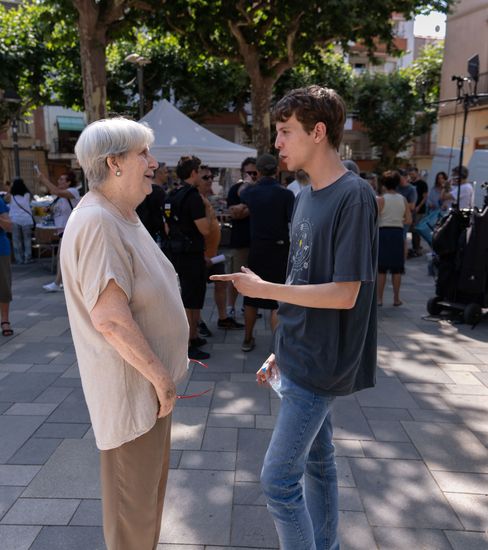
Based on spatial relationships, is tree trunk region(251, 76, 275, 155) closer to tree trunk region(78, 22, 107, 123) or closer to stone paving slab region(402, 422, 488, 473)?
tree trunk region(78, 22, 107, 123)

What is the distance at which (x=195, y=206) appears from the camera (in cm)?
470

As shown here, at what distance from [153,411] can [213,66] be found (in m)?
22.4

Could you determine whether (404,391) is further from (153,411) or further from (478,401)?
(153,411)

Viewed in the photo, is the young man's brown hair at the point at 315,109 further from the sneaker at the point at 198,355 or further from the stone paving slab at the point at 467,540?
the sneaker at the point at 198,355

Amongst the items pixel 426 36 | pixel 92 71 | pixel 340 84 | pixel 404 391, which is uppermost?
pixel 426 36

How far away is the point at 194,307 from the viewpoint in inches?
195

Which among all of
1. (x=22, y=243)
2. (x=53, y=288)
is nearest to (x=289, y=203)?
(x=53, y=288)

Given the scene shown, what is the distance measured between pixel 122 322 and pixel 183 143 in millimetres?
9144

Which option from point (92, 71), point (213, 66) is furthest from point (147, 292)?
point (213, 66)

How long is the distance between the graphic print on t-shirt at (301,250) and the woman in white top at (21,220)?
9335 mm

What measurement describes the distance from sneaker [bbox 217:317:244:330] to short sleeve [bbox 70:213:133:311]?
4.33m

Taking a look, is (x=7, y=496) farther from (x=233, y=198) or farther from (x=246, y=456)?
(x=233, y=198)

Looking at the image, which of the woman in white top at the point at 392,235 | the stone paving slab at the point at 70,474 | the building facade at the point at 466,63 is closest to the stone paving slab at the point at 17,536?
the stone paving slab at the point at 70,474

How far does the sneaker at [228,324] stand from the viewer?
595 cm
